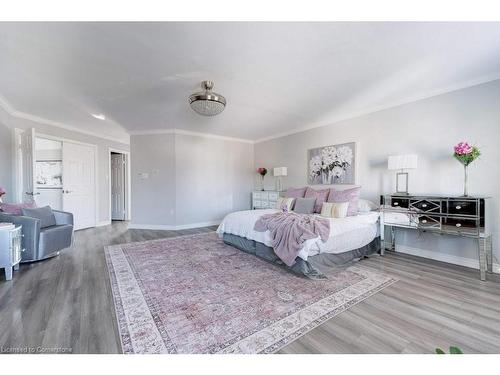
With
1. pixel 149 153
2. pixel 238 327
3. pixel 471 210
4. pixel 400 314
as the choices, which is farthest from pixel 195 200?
pixel 471 210

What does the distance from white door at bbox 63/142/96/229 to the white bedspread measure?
4062 mm

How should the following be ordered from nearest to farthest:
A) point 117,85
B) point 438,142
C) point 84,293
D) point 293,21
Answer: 1. point 293,21
2. point 84,293
3. point 117,85
4. point 438,142

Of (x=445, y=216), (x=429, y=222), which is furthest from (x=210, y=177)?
(x=445, y=216)

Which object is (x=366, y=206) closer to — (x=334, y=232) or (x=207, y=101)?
(x=334, y=232)

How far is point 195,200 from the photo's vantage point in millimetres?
5719

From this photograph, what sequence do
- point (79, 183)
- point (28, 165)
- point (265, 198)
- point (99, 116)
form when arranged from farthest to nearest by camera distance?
point (265, 198) → point (79, 183) → point (99, 116) → point (28, 165)

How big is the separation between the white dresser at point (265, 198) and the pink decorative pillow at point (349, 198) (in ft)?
6.13

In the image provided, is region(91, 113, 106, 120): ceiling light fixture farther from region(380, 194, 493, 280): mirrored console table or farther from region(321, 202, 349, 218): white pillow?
region(380, 194, 493, 280): mirrored console table

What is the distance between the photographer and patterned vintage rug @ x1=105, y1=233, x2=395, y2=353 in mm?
1500

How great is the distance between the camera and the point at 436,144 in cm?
316

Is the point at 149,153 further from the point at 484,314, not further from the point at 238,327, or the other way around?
the point at 484,314

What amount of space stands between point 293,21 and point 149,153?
4.72 m

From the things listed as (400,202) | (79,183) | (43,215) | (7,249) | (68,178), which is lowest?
(7,249)

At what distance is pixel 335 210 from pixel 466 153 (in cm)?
172
